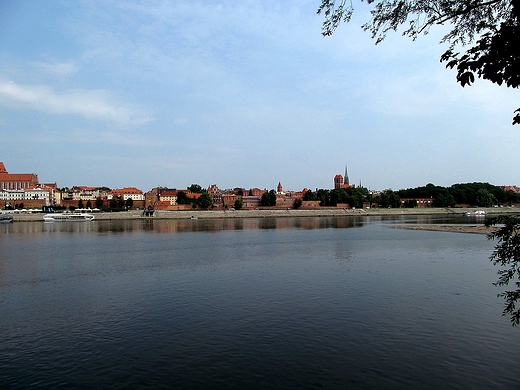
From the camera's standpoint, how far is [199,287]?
13.6 metres

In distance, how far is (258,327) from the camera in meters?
9.29

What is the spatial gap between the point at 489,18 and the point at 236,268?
14010mm

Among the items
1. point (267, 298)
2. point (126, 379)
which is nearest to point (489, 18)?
point (126, 379)

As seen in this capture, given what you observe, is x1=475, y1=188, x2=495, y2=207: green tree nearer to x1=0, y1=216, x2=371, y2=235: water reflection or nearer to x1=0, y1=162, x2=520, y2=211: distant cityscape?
x1=0, y1=162, x2=520, y2=211: distant cityscape

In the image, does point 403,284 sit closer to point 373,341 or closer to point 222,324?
point 373,341

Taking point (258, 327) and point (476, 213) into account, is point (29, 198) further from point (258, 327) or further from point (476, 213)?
point (258, 327)

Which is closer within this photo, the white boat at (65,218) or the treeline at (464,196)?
the white boat at (65,218)

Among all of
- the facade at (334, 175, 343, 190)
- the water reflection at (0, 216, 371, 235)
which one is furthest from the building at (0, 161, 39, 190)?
the facade at (334, 175, 343, 190)

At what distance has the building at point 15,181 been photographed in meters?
103

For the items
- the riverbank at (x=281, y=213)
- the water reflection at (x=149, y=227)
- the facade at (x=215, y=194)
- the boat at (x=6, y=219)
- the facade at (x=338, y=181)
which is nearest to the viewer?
the water reflection at (x=149, y=227)

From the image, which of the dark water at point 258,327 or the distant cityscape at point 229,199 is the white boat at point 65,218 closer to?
the distant cityscape at point 229,199

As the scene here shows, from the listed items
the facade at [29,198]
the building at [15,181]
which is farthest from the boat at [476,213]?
the building at [15,181]

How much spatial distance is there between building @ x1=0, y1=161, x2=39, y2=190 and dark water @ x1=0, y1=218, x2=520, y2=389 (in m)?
100.0

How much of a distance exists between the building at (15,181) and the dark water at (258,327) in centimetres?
9998
